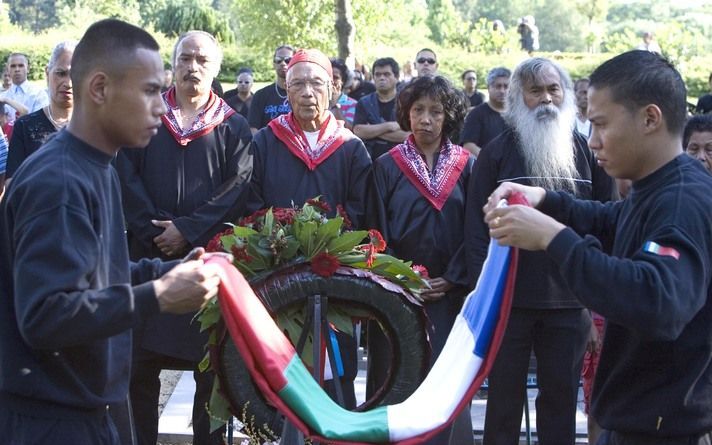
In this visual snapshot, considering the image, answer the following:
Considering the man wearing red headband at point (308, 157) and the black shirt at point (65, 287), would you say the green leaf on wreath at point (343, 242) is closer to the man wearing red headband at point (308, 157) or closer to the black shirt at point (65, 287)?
the man wearing red headband at point (308, 157)

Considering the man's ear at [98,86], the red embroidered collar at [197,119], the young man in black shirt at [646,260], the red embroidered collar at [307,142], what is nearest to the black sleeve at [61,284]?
the man's ear at [98,86]

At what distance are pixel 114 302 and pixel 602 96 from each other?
1.93m

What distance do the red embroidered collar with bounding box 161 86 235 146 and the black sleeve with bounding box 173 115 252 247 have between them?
0.06 m

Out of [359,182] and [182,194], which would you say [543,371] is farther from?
[182,194]

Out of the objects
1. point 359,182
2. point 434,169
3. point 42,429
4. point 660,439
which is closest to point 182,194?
point 359,182

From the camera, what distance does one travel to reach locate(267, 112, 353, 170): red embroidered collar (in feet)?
21.7

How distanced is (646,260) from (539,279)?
2.53m

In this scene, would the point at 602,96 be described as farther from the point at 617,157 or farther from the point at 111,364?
the point at 111,364

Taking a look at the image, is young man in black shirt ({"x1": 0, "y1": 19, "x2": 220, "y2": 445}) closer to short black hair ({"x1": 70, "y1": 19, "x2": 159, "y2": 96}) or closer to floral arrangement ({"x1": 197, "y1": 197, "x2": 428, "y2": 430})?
short black hair ({"x1": 70, "y1": 19, "x2": 159, "y2": 96})

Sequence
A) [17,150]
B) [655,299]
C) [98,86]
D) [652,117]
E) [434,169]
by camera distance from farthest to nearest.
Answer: [434,169] < [17,150] < [652,117] < [98,86] < [655,299]

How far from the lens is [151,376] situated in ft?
20.9

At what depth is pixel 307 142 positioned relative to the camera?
669cm

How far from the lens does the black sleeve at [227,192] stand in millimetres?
6277

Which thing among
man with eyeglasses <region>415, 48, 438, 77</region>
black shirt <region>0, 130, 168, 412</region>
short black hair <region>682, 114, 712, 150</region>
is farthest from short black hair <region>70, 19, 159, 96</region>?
man with eyeglasses <region>415, 48, 438, 77</region>
